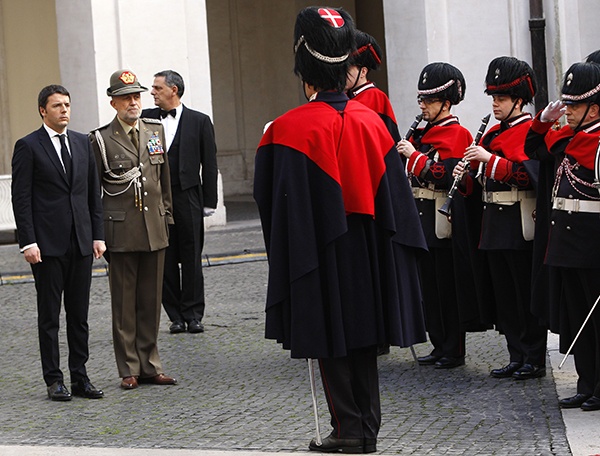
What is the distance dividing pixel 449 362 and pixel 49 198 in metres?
2.59

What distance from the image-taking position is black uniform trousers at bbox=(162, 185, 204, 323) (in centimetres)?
991

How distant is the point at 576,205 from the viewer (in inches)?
265

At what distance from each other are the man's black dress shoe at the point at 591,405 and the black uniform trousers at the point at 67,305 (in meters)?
2.82

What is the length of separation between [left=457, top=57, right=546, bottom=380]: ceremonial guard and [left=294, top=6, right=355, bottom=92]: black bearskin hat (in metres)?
1.93

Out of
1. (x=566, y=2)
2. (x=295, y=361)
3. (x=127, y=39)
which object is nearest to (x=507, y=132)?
(x=295, y=361)

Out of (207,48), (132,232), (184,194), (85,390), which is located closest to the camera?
(85,390)

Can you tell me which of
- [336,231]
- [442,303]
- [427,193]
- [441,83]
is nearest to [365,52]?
[441,83]

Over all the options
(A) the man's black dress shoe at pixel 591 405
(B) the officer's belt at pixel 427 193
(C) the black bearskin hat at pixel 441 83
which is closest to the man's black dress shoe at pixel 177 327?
(B) the officer's belt at pixel 427 193

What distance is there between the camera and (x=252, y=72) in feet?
77.2

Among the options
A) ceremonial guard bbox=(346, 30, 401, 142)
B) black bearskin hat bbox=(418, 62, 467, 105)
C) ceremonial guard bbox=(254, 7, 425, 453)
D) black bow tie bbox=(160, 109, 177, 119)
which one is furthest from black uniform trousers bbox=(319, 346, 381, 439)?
black bow tie bbox=(160, 109, 177, 119)

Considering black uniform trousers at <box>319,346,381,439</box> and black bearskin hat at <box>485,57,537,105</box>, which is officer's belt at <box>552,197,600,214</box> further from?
black uniform trousers at <box>319,346,381,439</box>

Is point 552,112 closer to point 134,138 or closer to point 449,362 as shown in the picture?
point 449,362

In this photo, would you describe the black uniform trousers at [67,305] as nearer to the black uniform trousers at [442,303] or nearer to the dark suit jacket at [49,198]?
the dark suit jacket at [49,198]

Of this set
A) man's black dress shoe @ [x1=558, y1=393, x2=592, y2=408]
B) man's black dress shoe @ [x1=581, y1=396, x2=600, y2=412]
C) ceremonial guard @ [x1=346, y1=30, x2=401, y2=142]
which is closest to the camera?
man's black dress shoe @ [x1=581, y1=396, x2=600, y2=412]
